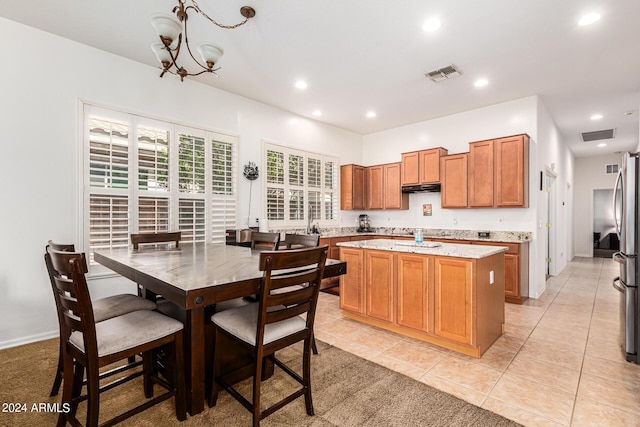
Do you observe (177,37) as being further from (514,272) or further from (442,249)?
(514,272)

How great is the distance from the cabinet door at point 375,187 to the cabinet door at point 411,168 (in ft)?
1.87

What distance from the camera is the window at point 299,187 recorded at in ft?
17.3

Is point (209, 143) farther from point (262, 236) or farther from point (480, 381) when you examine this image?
point (480, 381)

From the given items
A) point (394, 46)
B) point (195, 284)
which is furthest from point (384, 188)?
point (195, 284)

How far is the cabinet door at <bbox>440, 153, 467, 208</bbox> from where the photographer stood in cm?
521

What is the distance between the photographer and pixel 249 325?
1.77 meters

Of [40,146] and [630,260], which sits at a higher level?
[40,146]

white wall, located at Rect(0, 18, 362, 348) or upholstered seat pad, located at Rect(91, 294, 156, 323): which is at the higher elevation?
white wall, located at Rect(0, 18, 362, 348)

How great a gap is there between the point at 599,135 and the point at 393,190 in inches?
193

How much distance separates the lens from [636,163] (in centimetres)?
273

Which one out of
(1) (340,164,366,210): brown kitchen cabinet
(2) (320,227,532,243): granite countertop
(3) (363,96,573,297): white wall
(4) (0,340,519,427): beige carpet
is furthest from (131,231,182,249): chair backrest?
(3) (363,96,573,297): white wall

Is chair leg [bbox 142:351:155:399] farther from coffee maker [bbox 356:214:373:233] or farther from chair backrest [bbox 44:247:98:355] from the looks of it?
coffee maker [bbox 356:214:373:233]

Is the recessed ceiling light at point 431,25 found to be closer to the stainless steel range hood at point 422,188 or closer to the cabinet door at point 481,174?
the cabinet door at point 481,174

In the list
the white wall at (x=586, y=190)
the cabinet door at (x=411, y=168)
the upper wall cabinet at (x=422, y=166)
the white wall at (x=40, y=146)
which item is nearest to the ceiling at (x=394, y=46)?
the white wall at (x=40, y=146)
